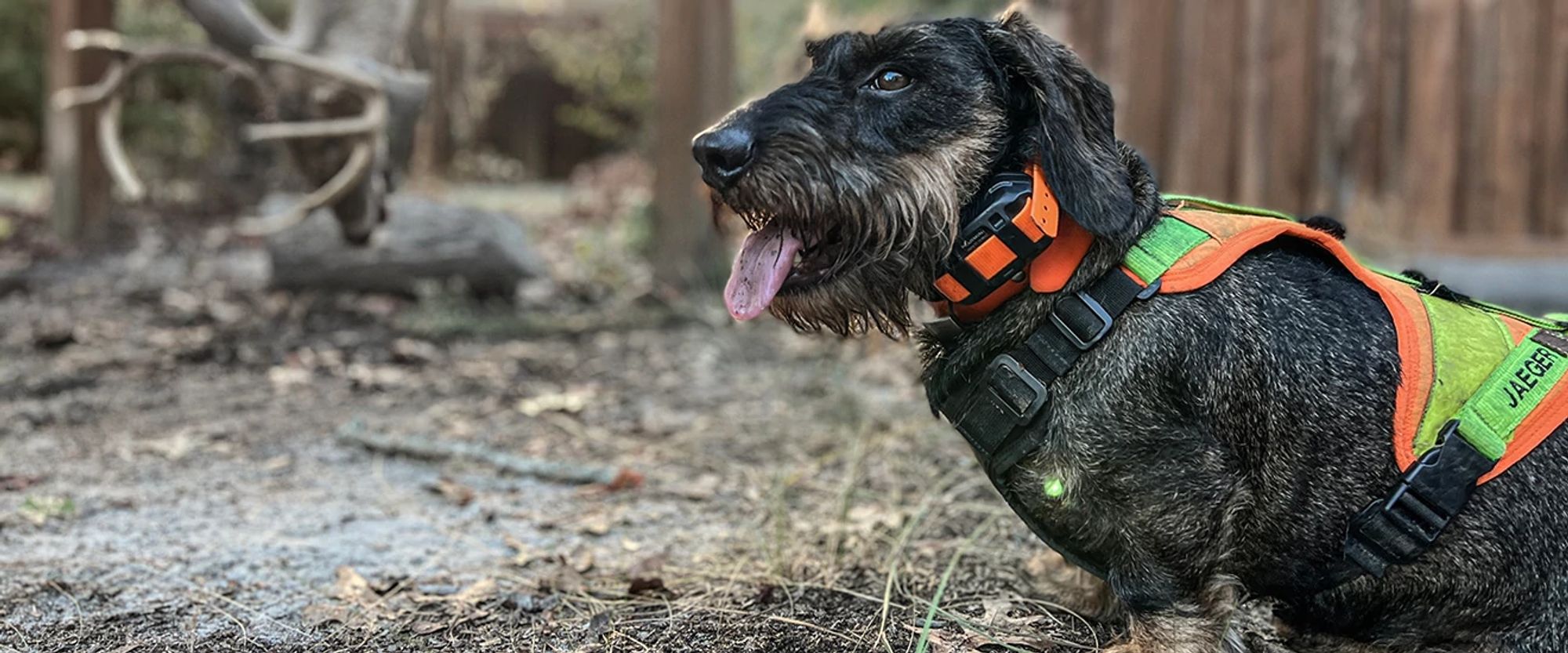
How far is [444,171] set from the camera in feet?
55.0

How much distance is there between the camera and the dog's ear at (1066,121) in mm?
2537

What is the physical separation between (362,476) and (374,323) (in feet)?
10.3

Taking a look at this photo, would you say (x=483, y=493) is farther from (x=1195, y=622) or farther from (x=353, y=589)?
(x=1195, y=622)

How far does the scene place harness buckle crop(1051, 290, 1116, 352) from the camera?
8.21 feet

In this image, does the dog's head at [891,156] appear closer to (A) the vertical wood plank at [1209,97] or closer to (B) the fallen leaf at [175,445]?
(B) the fallen leaf at [175,445]

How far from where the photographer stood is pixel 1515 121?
7.51 meters

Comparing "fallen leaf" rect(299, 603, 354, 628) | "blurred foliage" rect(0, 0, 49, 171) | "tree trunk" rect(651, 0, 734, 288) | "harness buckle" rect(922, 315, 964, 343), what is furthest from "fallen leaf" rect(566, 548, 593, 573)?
"blurred foliage" rect(0, 0, 49, 171)

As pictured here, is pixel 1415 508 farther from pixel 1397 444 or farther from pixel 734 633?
pixel 734 633

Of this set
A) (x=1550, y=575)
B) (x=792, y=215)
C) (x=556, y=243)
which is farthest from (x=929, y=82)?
(x=556, y=243)

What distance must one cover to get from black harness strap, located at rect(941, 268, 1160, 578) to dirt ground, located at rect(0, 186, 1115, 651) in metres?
0.64

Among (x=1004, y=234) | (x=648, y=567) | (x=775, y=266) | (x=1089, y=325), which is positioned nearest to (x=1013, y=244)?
(x=1004, y=234)

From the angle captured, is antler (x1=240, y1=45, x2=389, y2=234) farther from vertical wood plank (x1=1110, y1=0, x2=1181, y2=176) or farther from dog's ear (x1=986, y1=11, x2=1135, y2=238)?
vertical wood plank (x1=1110, y1=0, x2=1181, y2=176)

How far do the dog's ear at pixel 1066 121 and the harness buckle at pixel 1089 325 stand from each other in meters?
0.14

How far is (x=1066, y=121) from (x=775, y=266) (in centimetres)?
67
